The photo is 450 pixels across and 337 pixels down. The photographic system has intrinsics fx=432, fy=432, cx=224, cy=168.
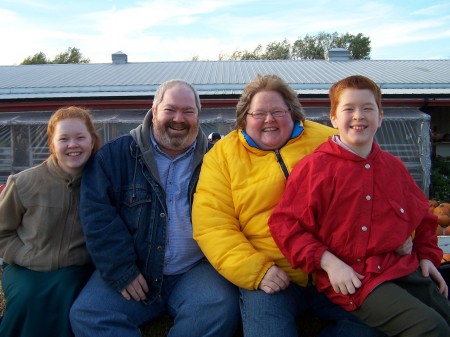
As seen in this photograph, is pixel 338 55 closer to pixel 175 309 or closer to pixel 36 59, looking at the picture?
pixel 175 309

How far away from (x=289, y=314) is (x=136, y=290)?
0.93 m

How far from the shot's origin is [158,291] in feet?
8.95

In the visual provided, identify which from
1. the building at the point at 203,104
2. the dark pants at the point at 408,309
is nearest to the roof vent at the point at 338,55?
the building at the point at 203,104

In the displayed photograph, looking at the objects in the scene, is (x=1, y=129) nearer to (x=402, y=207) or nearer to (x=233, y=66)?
(x=233, y=66)

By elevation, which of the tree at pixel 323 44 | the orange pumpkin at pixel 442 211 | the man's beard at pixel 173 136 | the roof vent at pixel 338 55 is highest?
the tree at pixel 323 44

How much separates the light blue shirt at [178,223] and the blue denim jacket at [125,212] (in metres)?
0.06

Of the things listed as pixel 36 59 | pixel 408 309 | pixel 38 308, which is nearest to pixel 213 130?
pixel 38 308

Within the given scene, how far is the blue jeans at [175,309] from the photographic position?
2459mm

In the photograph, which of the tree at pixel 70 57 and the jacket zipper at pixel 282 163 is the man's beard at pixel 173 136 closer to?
the jacket zipper at pixel 282 163

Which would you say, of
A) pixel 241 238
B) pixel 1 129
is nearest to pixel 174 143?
pixel 241 238

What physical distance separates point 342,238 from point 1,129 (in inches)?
379

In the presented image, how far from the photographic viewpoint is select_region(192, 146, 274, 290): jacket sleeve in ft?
7.98

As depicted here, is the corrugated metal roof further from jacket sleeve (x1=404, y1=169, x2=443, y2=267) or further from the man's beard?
jacket sleeve (x1=404, y1=169, x2=443, y2=267)

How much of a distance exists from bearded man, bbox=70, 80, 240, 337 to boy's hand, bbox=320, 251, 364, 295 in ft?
2.04
